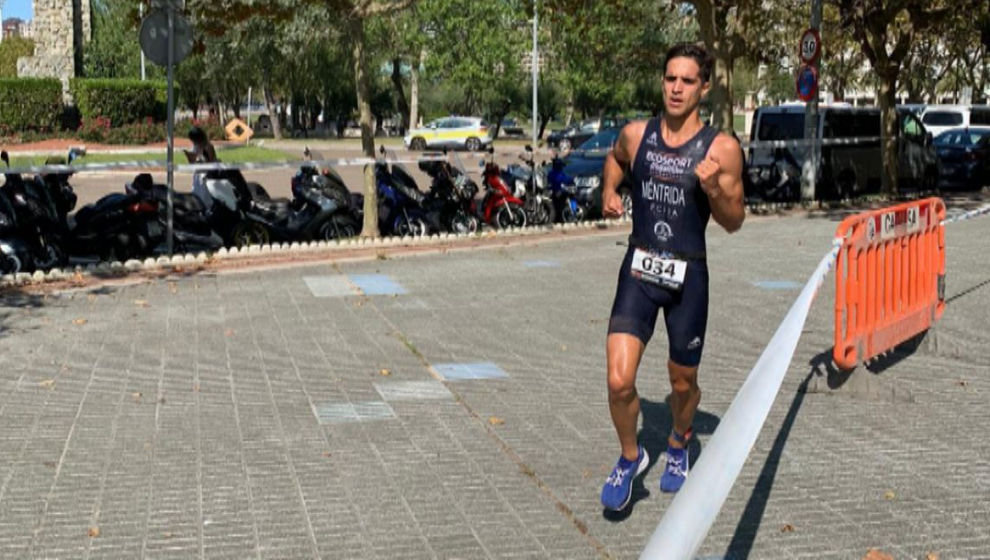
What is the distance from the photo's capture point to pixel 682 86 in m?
5.10

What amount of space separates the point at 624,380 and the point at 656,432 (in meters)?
1.67

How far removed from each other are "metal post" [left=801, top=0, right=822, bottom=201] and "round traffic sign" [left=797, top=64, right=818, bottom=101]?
0.71m

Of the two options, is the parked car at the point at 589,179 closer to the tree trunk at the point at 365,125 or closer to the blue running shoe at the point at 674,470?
the tree trunk at the point at 365,125

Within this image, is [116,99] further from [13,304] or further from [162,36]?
[13,304]

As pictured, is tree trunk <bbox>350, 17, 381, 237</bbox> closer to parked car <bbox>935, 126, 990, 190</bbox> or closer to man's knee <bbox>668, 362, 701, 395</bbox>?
man's knee <bbox>668, 362, 701, 395</bbox>

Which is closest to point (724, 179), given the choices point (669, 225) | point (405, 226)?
point (669, 225)

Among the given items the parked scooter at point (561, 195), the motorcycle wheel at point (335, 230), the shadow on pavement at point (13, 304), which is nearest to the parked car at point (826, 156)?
the parked scooter at point (561, 195)

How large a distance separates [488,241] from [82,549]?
10863mm

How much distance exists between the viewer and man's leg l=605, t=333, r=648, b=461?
5.16 metres

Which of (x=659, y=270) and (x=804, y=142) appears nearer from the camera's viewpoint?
(x=659, y=270)

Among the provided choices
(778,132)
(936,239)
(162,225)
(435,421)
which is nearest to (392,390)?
(435,421)

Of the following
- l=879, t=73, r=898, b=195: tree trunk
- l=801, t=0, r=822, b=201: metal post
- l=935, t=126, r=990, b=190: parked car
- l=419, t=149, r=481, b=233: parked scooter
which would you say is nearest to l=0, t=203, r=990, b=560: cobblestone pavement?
l=419, t=149, r=481, b=233: parked scooter

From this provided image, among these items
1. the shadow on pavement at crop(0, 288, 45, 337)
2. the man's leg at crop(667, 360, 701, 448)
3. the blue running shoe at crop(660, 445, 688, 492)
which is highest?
the man's leg at crop(667, 360, 701, 448)

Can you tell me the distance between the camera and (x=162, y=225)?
13.9 metres
